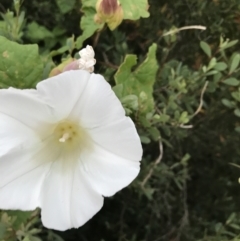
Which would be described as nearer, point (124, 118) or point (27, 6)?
point (124, 118)

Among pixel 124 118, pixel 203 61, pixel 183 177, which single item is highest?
pixel 124 118

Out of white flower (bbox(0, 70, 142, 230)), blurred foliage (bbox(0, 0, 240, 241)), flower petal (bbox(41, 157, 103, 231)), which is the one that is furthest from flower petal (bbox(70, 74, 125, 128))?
blurred foliage (bbox(0, 0, 240, 241))

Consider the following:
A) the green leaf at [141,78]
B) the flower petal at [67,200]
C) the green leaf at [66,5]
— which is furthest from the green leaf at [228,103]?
the flower petal at [67,200]

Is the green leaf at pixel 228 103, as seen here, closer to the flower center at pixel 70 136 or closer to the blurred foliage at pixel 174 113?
the blurred foliage at pixel 174 113

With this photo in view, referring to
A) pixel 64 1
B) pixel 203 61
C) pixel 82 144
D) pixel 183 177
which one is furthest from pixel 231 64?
pixel 82 144

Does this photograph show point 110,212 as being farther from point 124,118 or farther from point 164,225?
point 124,118

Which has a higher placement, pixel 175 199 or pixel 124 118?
pixel 124 118
